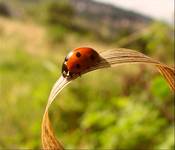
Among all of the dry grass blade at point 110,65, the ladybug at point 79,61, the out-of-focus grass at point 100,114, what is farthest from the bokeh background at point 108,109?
the dry grass blade at point 110,65

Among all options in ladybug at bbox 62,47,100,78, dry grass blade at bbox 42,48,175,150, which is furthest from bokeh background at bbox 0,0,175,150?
dry grass blade at bbox 42,48,175,150

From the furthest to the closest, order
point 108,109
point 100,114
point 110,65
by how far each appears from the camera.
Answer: point 108,109 < point 100,114 < point 110,65

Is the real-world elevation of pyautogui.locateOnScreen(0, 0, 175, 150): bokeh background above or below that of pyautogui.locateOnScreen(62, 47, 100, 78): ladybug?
below

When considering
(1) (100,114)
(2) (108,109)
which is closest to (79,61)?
(1) (100,114)

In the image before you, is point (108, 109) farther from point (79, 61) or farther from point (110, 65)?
point (110, 65)

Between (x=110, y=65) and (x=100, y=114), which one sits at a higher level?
(x=110, y=65)

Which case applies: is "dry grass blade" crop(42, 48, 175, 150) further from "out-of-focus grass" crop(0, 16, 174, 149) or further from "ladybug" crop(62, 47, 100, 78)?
"out-of-focus grass" crop(0, 16, 174, 149)

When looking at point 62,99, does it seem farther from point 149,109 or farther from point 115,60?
point 115,60
